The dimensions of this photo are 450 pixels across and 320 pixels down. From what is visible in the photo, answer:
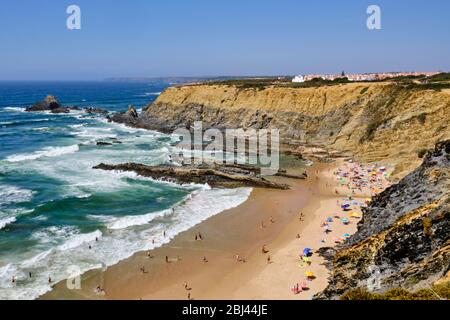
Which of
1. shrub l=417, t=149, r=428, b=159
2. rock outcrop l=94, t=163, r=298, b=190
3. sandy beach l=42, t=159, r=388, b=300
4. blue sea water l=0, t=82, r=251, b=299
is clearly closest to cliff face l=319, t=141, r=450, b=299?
sandy beach l=42, t=159, r=388, b=300

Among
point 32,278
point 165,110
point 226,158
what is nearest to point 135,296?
point 32,278

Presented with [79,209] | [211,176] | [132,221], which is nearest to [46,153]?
[79,209]

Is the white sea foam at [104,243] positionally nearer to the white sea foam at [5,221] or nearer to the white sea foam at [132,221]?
the white sea foam at [132,221]

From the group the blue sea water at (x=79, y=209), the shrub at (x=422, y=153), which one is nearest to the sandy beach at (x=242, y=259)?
the blue sea water at (x=79, y=209)

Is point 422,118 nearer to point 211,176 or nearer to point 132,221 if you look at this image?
point 211,176

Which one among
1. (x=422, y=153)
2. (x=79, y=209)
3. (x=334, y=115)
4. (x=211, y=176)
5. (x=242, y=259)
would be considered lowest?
(x=242, y=259)

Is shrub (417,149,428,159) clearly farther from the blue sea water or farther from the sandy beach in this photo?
the blue sea water
